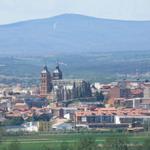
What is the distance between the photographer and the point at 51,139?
5544 centimetres

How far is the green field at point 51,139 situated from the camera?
5022 centimetres

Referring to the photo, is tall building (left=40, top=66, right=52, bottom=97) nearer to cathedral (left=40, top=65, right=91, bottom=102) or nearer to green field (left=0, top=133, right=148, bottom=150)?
cathedral (left=40, top=65, right=91, bottom=102)

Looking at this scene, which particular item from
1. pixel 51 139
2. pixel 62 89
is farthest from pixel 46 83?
pixel 51 139

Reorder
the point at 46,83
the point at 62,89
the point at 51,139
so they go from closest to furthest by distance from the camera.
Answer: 1. the point at 51,139
2. the point at 62,89
3. the point at 46,83

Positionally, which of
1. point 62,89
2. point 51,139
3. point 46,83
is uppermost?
point 46,83

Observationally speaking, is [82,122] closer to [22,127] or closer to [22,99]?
[22,127]

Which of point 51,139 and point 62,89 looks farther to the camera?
point 62,89

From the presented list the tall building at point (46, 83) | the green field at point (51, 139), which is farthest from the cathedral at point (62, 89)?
the green field at point (51, 139)

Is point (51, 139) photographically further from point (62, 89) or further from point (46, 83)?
point (46, 83)

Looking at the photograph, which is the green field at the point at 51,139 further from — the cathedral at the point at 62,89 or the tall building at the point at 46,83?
the tall building at the point at 46,83

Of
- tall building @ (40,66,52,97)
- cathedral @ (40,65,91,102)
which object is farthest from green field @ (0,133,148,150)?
tall building @ (40,66,52,97)

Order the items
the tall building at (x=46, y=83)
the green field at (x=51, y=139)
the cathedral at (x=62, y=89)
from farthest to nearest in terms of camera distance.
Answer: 1. the tall building at (x=46, y=83)
2. the cathedral at (x=62, y=89)
3. the green field at (x=51, y=139)

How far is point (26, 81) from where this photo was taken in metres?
116

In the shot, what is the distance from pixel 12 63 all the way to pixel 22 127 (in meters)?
88.0
